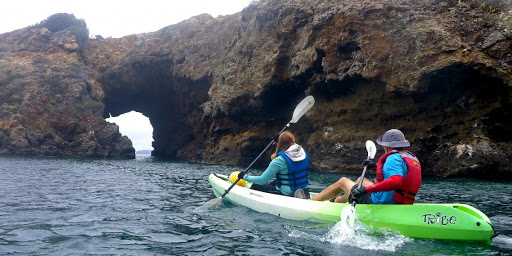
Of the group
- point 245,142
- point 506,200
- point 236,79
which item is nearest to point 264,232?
point 506,200

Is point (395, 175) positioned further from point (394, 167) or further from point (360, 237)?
point (360, 237)

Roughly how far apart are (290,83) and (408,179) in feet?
55.6

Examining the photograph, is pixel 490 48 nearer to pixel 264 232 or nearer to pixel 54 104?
pixel 264 232

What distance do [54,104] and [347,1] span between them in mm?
24584

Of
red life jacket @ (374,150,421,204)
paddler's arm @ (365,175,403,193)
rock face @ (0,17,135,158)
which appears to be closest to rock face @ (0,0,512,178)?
rock face @ (0,17,135,158)

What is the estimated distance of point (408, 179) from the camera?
17.4 ft

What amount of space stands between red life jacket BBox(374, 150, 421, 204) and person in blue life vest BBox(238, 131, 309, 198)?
1.70 metres

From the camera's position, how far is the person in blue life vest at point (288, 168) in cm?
687

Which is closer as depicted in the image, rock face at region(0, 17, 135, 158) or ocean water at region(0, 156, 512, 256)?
ocean water at region(0, 156, 512, 256)

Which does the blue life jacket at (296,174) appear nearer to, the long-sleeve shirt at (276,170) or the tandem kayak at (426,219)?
the long-sleeve shirt at (276,170)

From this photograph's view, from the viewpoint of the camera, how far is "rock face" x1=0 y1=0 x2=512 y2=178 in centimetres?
1543

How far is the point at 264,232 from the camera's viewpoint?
18.4 ft

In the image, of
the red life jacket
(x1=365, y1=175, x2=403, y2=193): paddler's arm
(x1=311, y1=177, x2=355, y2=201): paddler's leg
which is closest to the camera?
(x1=365, y1=175, x2=403, y2=193): paddler's arm

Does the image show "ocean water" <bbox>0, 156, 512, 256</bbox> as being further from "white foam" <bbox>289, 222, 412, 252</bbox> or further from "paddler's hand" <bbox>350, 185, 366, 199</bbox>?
"paddler's hand" <bbox>350, 185, 366, 199</bbox>
